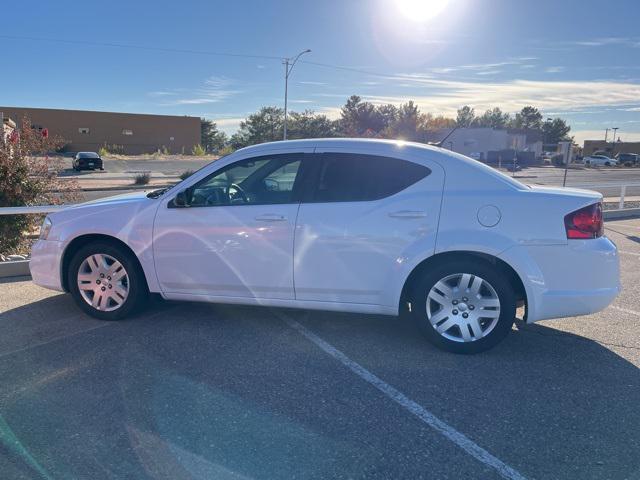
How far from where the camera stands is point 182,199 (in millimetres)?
4688

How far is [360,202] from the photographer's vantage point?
4336 mm

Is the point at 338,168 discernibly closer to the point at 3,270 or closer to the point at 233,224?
the point at 233,224

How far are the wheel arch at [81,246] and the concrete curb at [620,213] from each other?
1193cm

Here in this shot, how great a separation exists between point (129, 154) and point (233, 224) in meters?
69.8

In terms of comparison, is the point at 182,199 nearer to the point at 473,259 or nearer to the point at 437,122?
the point at 473,259

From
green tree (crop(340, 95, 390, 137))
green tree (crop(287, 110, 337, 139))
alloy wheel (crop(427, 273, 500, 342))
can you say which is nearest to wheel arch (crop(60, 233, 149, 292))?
alloy wheel (crop(427, 273, 500, 342))

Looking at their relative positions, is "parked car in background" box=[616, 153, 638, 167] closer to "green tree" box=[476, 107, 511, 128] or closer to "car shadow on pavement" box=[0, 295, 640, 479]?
"green tree" box=[476, 107, 511, 128]

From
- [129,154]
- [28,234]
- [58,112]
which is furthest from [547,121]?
[28,234]

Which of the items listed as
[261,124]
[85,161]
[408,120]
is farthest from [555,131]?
[85,161]

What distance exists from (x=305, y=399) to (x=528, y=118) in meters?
129

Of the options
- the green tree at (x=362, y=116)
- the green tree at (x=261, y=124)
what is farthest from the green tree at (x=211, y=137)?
the green tree at (x=362, y=116)

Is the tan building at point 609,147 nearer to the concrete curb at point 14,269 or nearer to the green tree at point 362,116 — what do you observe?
the green tree at point 362,116

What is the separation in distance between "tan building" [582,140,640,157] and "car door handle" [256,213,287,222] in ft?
349

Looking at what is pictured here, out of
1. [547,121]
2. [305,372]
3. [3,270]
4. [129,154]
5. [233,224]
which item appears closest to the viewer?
[305,372]
